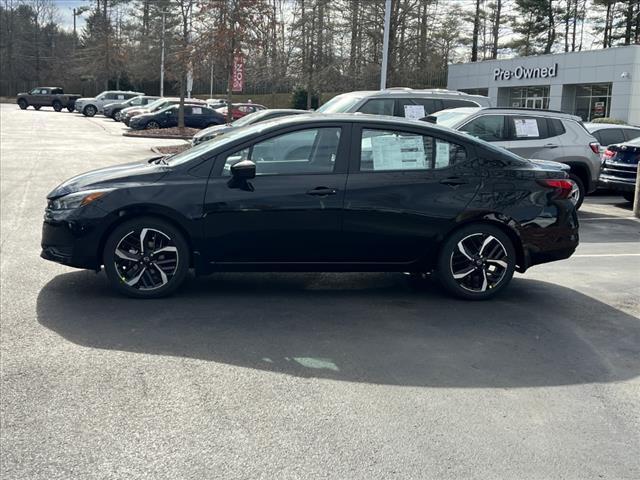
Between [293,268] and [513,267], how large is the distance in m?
2.07

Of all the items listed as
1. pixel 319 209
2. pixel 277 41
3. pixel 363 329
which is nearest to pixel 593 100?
pixel 277 41

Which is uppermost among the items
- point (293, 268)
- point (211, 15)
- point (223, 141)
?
point (211, 15)

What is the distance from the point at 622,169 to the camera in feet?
45.6

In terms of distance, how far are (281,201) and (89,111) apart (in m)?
50.1

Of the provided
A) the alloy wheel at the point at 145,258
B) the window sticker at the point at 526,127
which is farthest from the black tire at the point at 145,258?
the window sticker at the point at 526,127

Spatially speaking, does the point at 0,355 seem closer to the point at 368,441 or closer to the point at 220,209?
the point at 220,209

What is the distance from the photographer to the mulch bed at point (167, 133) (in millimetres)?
31984

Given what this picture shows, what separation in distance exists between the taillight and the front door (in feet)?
6.46

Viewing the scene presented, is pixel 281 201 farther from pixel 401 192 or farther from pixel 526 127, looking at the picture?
pixel 526 127

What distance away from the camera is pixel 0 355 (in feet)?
16.6

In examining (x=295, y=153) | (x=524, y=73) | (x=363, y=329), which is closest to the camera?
(x=363, y=329)

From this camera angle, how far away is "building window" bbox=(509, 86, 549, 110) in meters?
44.8

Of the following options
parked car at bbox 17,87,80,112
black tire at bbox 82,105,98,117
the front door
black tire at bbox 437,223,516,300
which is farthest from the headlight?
parked car at bbox 17,87,80,112

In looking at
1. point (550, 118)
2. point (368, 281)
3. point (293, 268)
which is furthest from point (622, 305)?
point (550, 118)
